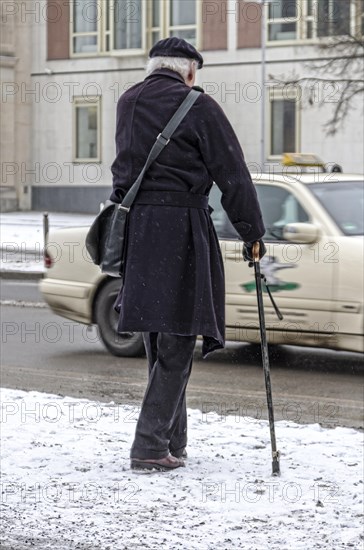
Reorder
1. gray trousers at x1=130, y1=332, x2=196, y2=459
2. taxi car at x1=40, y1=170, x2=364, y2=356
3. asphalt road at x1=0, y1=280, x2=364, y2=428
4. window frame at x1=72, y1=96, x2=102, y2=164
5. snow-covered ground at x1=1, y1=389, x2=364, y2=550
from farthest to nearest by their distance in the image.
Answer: window frame at x1=72, y1=96, x2=102, y2=164, taxi car at x1=40, y1=170, x2=364, y2=356, asphalt road at x1=0, y1=280, x2=364, y2=428, gray trousers at x1=130, y1=332, x2=196, y2=459, snow-covered ground at x1=1, y1=389, x2=364, y2=550

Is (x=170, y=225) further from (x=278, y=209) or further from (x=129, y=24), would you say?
(x=129, y=24)

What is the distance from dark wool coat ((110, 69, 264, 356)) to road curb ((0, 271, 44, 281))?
48.8 ft

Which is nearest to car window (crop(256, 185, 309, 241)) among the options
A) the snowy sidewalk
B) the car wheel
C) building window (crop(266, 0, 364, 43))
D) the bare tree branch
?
the car wheel

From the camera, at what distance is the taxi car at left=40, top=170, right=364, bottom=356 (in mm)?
9664

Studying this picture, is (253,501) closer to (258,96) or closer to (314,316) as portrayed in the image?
(314,316)

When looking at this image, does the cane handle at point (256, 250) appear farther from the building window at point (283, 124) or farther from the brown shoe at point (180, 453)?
the building window at point (283, 124)

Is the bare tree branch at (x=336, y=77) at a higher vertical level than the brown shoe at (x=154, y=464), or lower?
Answer: higher

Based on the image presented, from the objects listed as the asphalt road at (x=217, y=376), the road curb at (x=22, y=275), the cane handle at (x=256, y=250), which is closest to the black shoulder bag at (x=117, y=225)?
the cane handle at (x=256, y=250)

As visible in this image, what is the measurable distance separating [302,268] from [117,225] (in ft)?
13.8

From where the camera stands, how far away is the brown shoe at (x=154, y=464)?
19.2 ft

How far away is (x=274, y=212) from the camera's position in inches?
399

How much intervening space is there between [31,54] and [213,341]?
3698 centimetres

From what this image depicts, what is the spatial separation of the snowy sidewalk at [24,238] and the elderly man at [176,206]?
31.1ft

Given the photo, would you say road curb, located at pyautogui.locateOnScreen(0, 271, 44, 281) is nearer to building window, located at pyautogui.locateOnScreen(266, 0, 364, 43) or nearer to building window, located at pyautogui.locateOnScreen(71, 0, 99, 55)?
building window, located at pyautogui.locateOnScreen(266, 0, 364, 43)
